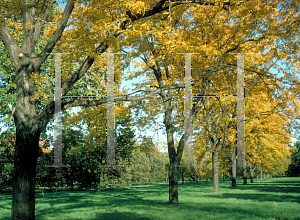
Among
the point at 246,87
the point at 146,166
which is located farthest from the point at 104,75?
the point at 146,166

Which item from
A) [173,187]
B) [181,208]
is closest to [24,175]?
[181,208]

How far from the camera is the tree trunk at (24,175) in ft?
19.8

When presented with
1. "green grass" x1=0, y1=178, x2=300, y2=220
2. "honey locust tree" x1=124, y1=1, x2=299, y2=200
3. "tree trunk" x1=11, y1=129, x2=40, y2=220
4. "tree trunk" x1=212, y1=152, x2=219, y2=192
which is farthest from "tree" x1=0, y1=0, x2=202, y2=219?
"tree trunk" x1=212, y1=152, x2=219, y2=192

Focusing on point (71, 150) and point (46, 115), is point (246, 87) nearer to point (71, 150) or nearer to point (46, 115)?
point (46, 115)

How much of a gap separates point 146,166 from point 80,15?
4427cm

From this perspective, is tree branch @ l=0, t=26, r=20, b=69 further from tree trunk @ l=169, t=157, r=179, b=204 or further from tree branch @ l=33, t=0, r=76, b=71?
tree trunk @ l=169, t=157, r=179, b=204

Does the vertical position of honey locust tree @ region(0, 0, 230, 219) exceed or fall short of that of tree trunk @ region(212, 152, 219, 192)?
it exceeds it

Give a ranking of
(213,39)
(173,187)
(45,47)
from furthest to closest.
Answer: (213,39) → (173,187) → (45,47)

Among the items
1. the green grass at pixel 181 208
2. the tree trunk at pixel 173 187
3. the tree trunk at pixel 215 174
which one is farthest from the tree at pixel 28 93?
the tree trunk at pixel 215 174

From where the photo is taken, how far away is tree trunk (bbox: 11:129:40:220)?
604 cm

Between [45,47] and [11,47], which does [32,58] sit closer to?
[45,47]

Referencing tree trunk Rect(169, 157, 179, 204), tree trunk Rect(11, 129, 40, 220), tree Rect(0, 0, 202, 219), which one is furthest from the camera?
tree trunk Rect(169, 157, 179, 204)

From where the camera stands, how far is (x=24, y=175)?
20.3ft

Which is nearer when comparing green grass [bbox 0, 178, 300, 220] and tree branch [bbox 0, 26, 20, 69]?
tree branch [bbox 0, 26, 20, 69]
